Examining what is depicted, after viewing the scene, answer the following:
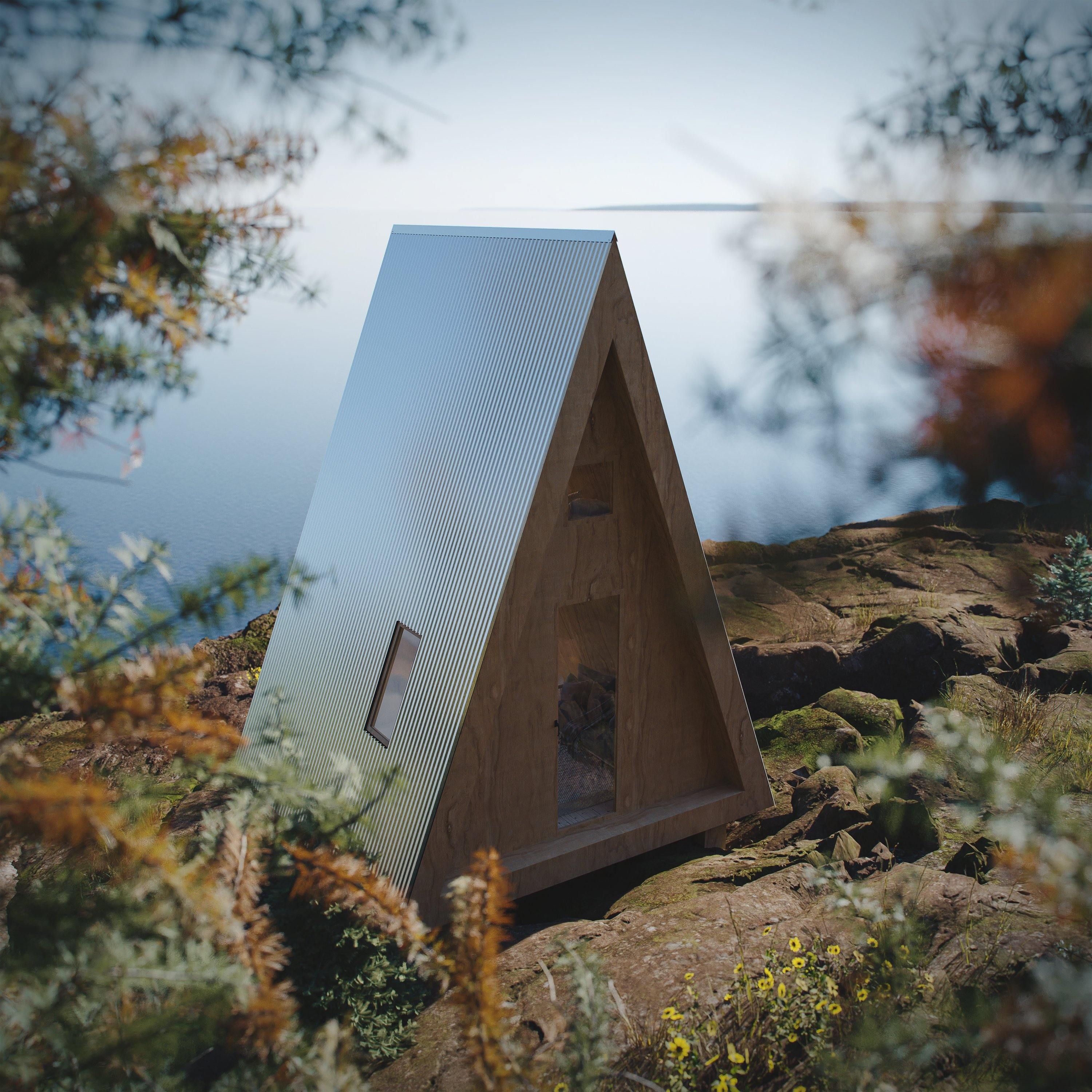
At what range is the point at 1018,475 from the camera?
1.32 meters

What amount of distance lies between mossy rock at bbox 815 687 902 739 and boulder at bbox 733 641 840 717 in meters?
0.32

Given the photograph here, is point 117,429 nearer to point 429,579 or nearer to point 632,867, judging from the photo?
point 429,579

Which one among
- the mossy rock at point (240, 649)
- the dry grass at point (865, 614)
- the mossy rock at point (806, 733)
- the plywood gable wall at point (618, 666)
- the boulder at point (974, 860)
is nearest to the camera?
the boulder at point (974, 860)

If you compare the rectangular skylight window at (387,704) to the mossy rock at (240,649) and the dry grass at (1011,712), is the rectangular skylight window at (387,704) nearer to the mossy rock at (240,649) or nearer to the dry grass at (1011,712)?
the mossy rock at (240,649)

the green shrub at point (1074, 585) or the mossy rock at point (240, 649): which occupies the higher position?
the green shrub at point (1074, 585)

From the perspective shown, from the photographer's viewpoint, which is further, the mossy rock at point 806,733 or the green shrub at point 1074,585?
the green shrub at point 1074,585

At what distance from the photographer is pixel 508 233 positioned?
4.16 metres

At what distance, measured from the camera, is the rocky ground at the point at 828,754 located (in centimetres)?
260

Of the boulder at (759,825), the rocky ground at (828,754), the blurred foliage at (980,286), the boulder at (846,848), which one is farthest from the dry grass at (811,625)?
the blurred foliage at (980,286)

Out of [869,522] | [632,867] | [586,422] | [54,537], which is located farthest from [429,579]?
[869,522]

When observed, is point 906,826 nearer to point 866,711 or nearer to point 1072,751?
point 1072,751

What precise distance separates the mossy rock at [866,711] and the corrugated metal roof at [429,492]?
297 cm

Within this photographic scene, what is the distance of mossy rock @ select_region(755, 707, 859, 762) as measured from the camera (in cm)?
500

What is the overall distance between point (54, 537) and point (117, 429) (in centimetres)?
21
